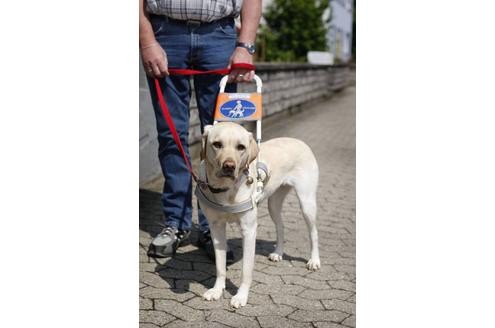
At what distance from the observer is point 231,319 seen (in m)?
3.16

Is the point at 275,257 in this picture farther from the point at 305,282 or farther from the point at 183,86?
the point at 183,86

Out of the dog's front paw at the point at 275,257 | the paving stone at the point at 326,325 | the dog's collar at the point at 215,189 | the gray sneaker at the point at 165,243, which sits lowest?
the paving stone at the point at 326,325

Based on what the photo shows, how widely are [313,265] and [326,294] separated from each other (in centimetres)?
41

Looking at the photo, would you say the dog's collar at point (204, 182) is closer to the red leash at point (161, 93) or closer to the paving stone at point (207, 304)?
the red leash at point (161, 93)

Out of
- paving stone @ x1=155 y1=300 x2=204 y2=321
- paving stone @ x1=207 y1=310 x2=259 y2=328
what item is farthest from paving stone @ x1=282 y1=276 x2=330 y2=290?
paving stone @ x1=155 y1=300 x2=204 y2=321

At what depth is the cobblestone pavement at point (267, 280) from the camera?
3.16 meters

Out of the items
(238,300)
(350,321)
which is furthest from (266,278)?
(350,321)

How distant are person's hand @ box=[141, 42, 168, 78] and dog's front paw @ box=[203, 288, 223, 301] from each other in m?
1.13

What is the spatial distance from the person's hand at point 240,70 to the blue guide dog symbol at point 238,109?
7.9 inches

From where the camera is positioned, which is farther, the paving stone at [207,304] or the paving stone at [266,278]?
the paving stone at [266,278]

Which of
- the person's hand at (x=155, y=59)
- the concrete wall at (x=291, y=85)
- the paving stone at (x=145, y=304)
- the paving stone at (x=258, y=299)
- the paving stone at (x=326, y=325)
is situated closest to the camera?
the paving stone at (x=326, y=325)

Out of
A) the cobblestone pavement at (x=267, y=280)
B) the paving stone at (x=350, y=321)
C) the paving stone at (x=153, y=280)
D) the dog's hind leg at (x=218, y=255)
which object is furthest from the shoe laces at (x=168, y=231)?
the paving stone at (x=350, y=321)
